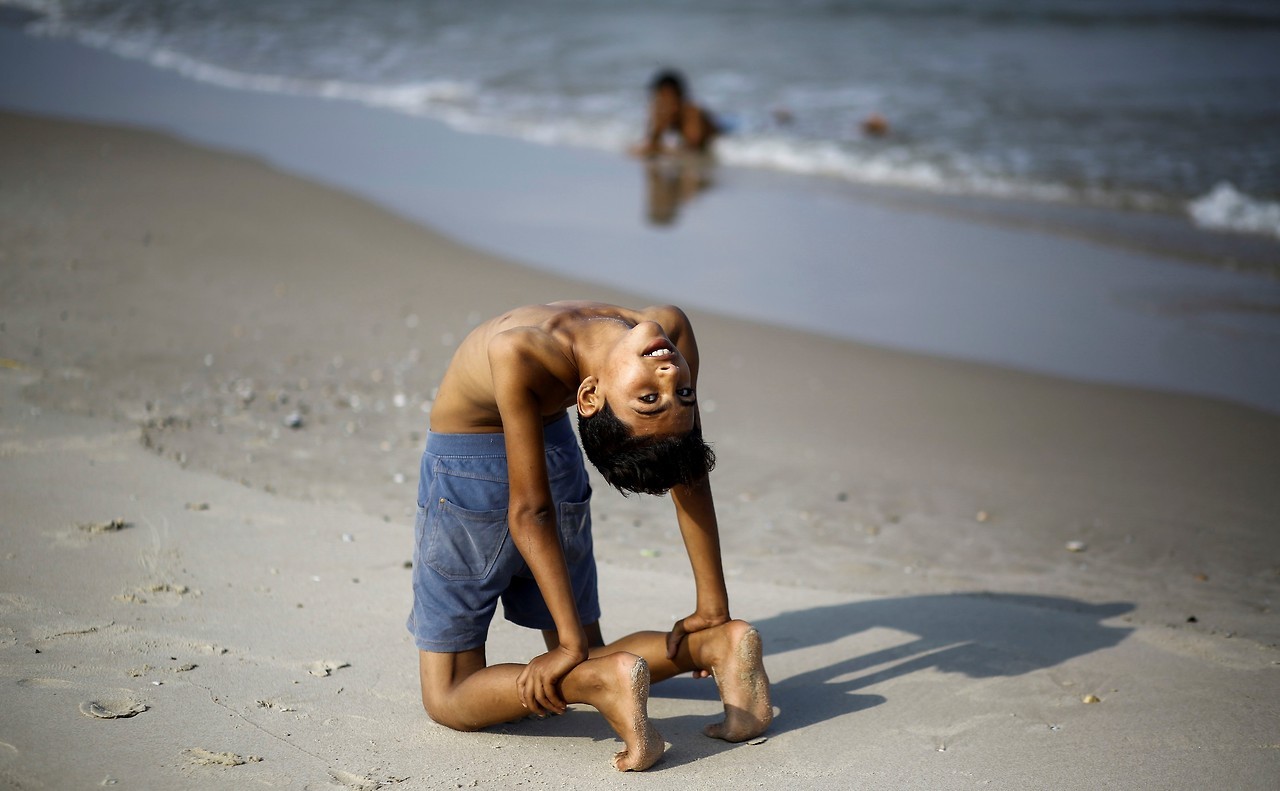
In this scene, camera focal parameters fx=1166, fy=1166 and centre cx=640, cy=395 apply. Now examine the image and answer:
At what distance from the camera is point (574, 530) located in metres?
3.18

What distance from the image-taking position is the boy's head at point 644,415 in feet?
9.14

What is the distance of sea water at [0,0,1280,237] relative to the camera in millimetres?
11664

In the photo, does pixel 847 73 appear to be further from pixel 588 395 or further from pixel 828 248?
pixel 588 395

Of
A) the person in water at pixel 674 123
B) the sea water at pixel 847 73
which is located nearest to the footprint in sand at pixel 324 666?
the sea water at pixel 847 73

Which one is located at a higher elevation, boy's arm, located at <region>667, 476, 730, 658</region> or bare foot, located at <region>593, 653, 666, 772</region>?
boy's arm, located at <region>667, 476, 730, 658</region>

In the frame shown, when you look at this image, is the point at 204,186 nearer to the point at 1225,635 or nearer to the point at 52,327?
the point at 52,327

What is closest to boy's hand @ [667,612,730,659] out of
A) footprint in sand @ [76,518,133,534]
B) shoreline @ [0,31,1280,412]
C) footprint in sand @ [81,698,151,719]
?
footprint in sand @ [81,698,151,719]

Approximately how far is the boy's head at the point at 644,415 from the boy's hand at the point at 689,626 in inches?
18.9

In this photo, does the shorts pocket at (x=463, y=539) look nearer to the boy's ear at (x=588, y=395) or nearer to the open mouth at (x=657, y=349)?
the boy's ear at (x=588, y=395)

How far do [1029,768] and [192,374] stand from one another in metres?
4.20

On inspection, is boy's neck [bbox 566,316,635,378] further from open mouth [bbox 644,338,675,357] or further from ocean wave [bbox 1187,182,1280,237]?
ocean wave [bbox 1187,182,1280,237]

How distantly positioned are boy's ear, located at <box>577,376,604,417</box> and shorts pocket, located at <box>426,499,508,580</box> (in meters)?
0.43

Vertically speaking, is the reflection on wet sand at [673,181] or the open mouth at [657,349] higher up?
the reflection on wet sand at [673,181]

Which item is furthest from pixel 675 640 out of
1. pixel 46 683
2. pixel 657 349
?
pixel 46 683
